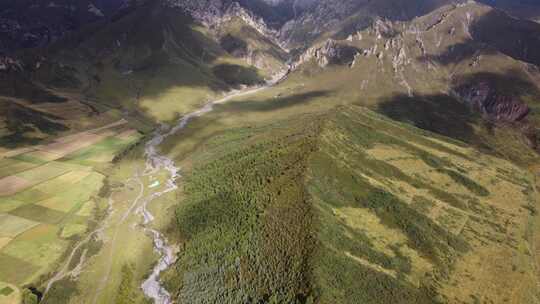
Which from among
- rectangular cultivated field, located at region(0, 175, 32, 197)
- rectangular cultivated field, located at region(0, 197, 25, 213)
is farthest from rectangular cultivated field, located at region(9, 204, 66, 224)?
rectangular cultivated field, located at region(0, 175, 32, 197)

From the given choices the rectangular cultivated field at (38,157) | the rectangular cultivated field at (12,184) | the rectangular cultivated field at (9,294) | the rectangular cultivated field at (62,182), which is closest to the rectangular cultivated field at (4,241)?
the rectangular cultivated field at (9,294)

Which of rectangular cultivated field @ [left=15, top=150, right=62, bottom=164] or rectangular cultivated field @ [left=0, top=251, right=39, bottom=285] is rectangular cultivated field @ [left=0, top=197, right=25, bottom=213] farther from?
rectangular cultivated field @ [left=15, top=150, right=62, bottom=164]

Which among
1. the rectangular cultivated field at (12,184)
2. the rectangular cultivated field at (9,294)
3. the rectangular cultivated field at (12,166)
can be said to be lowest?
the rectangular cultivated field at (9,294)

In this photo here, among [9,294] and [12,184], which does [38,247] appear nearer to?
[9,294]

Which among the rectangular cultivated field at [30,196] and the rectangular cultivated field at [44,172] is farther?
the rectangular cultivated field at [44,172]

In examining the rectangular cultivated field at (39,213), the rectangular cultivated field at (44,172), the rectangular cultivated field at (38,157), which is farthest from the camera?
the rectangular cultivated field at (38,157)

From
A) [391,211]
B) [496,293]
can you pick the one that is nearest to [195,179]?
[391,211]

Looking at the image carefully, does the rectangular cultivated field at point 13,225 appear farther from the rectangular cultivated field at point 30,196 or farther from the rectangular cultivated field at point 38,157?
the rectangular cultivated field at point 38,157
